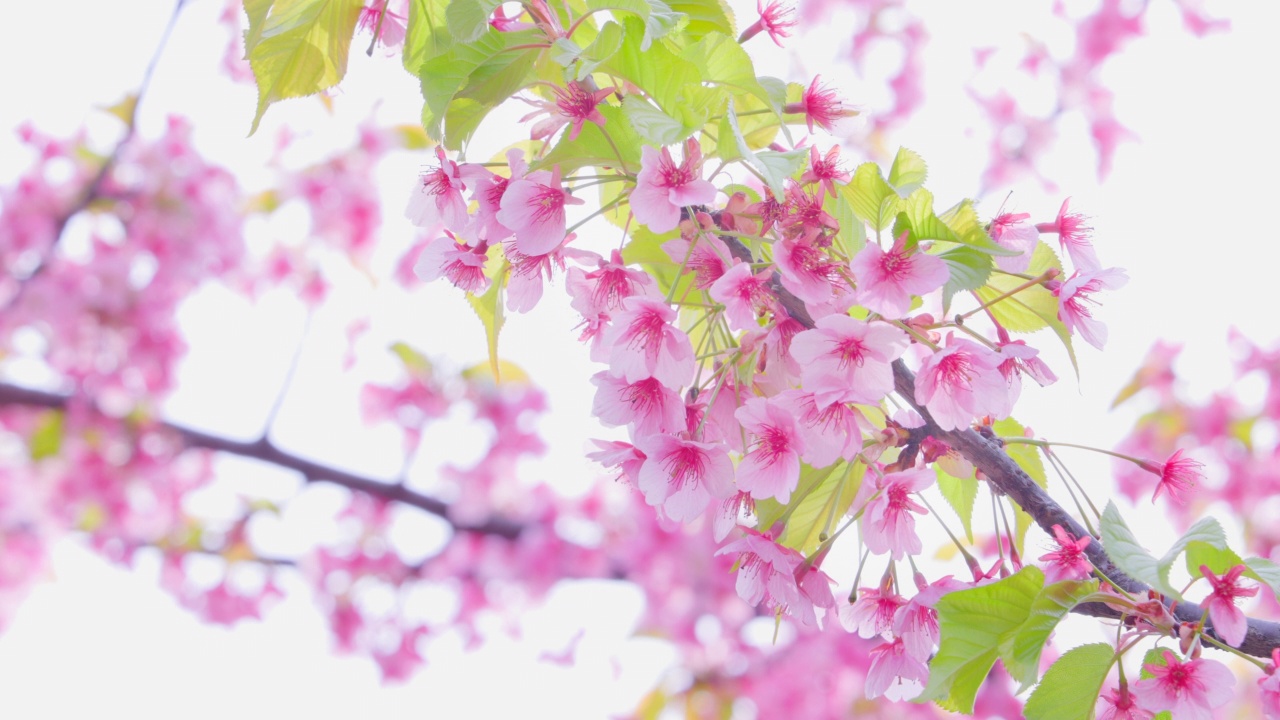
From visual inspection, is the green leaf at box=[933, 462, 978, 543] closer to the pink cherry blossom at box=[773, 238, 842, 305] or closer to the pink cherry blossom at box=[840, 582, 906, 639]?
the pink cherry blossom at box=[840, 582, 906, 639]

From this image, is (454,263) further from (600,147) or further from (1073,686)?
(1073,686)

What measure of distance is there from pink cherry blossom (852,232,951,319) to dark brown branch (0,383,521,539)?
3436 mm

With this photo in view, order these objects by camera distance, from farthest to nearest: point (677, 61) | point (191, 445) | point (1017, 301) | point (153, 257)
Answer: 1. point (153, 257)
2. point (191, 445)
3. point (1017, 301)
4. point (677, 61)

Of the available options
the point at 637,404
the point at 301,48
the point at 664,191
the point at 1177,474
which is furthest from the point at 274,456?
the point at 1177,474

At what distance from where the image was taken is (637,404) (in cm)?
78

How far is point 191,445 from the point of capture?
13.0 ft

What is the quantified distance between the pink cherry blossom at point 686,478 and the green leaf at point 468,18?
368 mm

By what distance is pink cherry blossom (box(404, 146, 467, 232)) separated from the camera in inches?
31.7

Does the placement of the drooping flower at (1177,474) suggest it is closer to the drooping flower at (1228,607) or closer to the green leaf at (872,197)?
the drooping flower at (1228,607)

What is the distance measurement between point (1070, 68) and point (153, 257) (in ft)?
16.2

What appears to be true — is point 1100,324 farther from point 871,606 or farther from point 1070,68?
point 1070,68

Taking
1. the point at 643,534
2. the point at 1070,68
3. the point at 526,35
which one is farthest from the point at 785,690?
the point at 526,35

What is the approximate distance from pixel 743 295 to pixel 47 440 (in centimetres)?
481

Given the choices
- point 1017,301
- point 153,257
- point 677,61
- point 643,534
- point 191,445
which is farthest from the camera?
point 643,534
